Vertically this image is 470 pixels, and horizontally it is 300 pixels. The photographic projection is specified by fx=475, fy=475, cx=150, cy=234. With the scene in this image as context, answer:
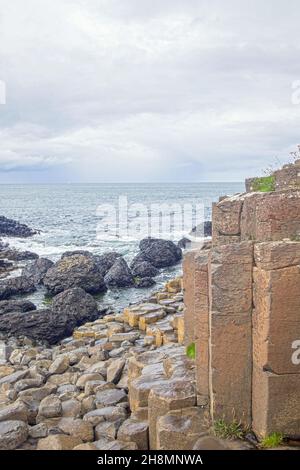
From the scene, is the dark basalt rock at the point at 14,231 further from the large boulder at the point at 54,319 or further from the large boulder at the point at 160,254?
the large boulder at the point at 54,319

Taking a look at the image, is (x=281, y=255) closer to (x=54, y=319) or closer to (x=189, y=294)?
(x=189, y=294)

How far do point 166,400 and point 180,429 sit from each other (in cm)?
59

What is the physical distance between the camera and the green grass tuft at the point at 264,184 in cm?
799

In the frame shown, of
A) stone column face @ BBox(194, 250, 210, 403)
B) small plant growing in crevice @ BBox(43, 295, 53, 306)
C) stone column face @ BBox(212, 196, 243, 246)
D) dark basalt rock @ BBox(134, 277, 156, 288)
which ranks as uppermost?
stone column face @ BBox(212, 196, 243, 246)

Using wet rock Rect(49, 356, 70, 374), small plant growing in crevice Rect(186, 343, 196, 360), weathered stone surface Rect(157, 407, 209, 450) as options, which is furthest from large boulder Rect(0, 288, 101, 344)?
weathered stone surface Rect(157, 407, 209, 450)

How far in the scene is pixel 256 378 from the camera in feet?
20.7

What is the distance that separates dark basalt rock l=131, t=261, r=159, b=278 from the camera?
2871 centimetres

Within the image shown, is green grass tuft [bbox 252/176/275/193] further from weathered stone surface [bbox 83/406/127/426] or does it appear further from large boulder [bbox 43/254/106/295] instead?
large boulder [bbox 43/254/106/295]

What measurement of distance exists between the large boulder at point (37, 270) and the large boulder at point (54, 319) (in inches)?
339

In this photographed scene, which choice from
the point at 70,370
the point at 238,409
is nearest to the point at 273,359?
the point at 238,409

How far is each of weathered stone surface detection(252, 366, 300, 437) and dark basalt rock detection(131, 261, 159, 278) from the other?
22.5m

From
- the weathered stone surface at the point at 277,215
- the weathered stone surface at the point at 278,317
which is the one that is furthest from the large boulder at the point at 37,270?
the weathered stone surface at the point at 278,317
